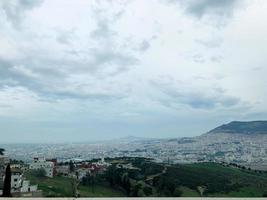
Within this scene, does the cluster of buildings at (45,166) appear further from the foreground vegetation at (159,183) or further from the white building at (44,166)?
the foreground vegetation at (159,183)

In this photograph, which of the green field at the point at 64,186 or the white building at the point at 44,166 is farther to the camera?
the white building at the point at 44,166

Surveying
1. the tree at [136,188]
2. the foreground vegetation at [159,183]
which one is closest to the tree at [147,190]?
the foreground vegetation at [159,183]

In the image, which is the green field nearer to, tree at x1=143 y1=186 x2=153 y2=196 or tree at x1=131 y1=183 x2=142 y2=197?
tree at x1=131 y1=183 x2=142 y2=197

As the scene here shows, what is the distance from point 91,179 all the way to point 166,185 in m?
13.2

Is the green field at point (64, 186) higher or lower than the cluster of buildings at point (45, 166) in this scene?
lower

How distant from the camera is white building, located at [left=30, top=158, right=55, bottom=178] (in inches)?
→ 2717

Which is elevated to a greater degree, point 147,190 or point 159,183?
point 159,183

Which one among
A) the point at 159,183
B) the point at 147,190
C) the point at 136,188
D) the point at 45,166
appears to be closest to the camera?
the point at 147,190

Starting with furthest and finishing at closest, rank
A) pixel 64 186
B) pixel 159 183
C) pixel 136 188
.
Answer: pixel 159 183 < pixel 64 186 < pixel 136 188

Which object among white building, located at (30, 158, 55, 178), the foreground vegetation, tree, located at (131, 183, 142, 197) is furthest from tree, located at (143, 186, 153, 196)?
white building, located at (30, 158, 55, 178)

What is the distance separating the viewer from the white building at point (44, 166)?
2717 inches

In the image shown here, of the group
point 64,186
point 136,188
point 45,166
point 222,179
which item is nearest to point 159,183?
point 136,188

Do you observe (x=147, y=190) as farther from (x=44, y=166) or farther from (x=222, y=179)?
(x=44, y=166)

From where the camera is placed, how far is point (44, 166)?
7062 cm
